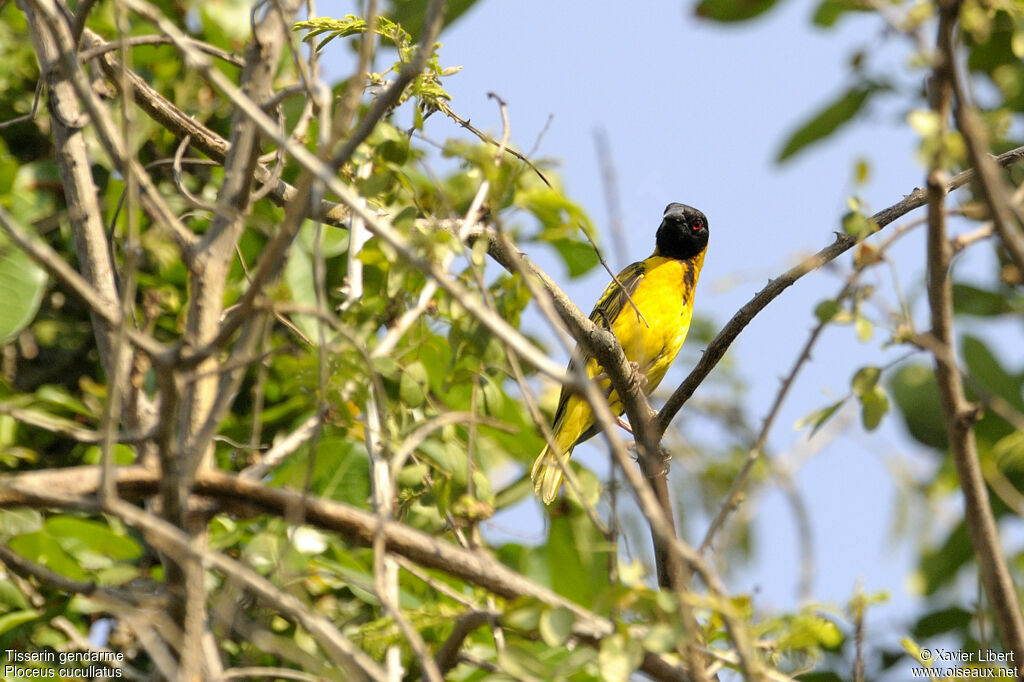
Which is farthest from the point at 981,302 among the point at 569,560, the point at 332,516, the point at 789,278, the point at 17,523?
the point at 17,523

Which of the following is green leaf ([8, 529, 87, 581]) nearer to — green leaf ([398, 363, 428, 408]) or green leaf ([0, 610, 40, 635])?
green leaf ([0, 610, 40, 635])

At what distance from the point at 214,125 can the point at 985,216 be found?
2.99m

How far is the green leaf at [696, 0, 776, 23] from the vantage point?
1888mm

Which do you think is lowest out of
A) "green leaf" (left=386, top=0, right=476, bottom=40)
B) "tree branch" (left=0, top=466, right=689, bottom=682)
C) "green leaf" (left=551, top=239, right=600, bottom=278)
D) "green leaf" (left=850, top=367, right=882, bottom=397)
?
"tree branch" (left=0, top=466, right=689, bottom=682)

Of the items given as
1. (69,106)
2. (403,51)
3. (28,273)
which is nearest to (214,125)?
(28,273)

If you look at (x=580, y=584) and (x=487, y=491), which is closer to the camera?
(x=580, y=584)

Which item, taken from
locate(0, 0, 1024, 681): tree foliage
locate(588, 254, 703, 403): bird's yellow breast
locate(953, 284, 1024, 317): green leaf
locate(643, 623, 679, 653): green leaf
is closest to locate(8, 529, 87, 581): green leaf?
locate(0, 0, 1024, 681): tree foliage

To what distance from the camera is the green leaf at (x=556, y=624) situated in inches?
61.3

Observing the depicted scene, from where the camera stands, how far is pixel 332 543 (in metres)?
2.75

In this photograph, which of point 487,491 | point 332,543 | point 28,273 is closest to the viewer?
point 487,491

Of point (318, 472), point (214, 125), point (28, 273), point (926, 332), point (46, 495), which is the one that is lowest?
point (46, 495)

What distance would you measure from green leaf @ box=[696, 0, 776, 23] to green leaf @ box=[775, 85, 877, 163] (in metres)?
0.66

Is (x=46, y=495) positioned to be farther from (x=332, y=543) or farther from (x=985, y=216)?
(x=985, y=216)

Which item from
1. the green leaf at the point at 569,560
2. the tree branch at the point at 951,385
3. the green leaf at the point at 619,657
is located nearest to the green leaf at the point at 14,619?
the green leaf at the point at 569,560
